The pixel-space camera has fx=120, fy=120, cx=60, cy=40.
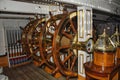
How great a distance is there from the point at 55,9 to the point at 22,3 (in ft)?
3.09

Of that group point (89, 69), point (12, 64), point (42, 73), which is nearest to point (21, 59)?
point (12, 64)

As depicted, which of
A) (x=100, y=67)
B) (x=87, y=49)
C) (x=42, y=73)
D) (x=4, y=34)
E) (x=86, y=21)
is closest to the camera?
(x=100, y=67)

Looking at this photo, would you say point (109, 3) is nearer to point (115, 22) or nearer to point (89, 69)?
point (89, 69)

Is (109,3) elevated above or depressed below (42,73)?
above

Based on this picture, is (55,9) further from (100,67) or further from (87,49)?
(100,67)

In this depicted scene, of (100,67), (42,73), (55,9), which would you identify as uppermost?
(55,9)

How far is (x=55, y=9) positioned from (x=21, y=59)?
2.86 metres

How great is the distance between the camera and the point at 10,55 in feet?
16.7

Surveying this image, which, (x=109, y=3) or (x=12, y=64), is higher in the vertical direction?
(x=109, y=3)

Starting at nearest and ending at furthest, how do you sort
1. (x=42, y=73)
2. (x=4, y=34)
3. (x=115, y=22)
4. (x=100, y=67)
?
(x=100, y=67) → (x=42, y=73) → (x=4, y=34) → (x=115, y=22)

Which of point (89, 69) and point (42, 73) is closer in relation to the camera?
point (89, 69)

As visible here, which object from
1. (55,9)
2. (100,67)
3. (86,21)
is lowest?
(100,67)

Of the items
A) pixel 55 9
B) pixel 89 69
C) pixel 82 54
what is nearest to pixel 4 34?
pixel 55 9

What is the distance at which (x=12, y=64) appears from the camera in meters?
4.97
